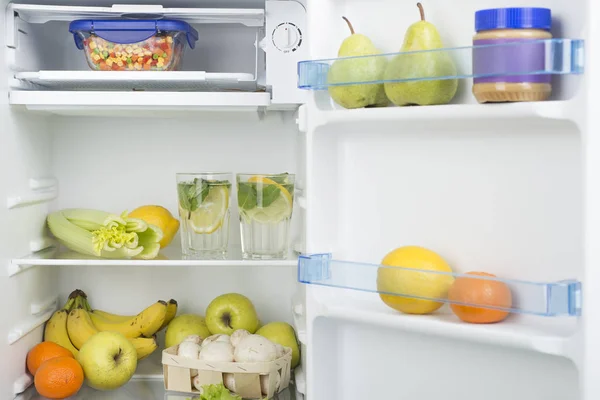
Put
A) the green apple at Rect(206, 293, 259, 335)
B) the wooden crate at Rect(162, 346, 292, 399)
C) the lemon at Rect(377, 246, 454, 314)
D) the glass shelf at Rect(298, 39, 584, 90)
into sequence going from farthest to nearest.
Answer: the green apple at Rect(206, 293, 259, 335) < the wooden crate at Rect(162, 346, 292, 399) < the lemon at Rect(377, 246, 454, 314) < the glass shelf at Rect(298, 39, 584, 90)

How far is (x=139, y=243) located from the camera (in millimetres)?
1767

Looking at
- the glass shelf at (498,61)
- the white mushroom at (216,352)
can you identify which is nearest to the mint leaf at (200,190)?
the white mushroom at (216,352)

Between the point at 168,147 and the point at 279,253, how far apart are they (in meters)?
0.45

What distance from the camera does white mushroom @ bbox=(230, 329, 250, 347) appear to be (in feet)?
5.47

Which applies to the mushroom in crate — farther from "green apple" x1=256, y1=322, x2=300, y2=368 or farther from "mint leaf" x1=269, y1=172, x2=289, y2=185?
"mint leaf" x1=269, y1=172, x2=289, y2=185

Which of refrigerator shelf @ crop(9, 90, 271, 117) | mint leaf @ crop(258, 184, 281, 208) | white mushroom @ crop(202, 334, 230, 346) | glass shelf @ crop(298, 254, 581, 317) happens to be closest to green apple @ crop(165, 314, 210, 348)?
white mushroom @ crop(202, 334, 230, 346)

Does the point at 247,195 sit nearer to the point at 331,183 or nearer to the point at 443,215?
the point at 331,183

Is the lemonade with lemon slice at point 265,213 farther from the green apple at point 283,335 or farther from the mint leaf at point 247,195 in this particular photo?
the green apple at point 283,335

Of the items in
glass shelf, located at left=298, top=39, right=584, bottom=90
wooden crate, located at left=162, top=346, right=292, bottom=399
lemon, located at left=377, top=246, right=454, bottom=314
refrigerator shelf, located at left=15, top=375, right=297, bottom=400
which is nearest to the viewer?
glass shelf, located at left=298, top=39, right=584, bottom=90

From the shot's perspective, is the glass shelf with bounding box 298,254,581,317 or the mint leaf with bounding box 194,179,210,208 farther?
the mint leaf with bounding box 194,179,210,208

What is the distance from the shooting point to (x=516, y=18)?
1071 millimetres

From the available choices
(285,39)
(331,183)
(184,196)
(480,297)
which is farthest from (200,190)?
(480,297)

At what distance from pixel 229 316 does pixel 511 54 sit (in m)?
1.01

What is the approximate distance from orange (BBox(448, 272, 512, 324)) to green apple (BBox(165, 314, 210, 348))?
83cm
